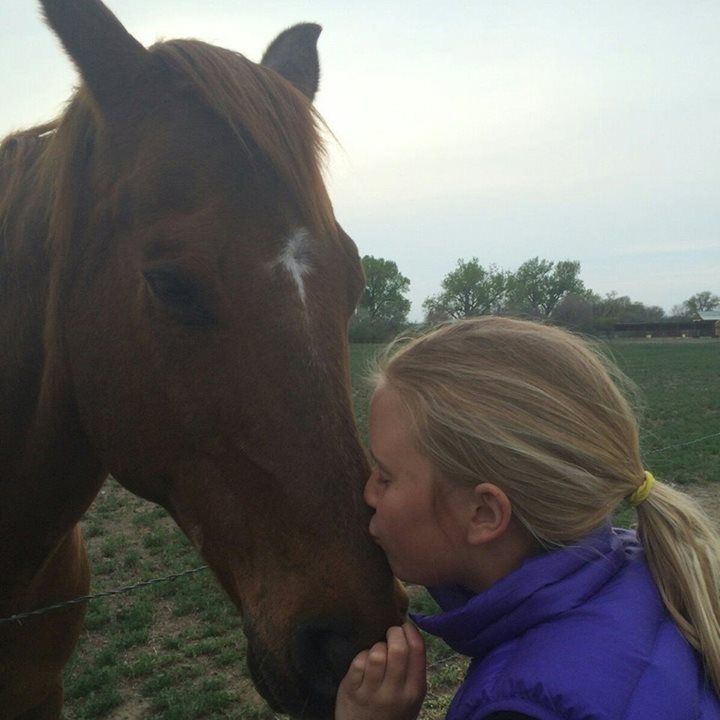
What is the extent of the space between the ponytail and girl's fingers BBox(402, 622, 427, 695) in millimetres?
520

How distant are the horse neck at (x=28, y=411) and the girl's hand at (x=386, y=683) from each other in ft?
4.22

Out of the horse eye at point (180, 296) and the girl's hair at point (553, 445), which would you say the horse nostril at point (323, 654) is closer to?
the girl's hair at point (553, 445)

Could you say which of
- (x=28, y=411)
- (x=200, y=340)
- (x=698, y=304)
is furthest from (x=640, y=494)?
(x=698, y=304)

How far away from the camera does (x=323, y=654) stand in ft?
5.08

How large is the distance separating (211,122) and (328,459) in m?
1.06

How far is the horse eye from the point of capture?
1.73 m

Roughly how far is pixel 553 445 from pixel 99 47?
1.75 metres

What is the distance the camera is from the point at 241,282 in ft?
5.62

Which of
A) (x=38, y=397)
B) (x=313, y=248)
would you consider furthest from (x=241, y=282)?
(x=38, y=397)

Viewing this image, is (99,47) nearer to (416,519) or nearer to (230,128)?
(230,128)

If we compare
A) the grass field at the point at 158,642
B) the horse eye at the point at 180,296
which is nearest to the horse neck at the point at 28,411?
the horse eye at the point at 180,296

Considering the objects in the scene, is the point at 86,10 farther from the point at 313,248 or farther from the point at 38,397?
the point at 38,397

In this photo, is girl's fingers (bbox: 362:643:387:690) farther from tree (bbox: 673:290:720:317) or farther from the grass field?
tree (bbox: 673:290:720:317)

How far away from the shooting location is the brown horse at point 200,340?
160 cm
